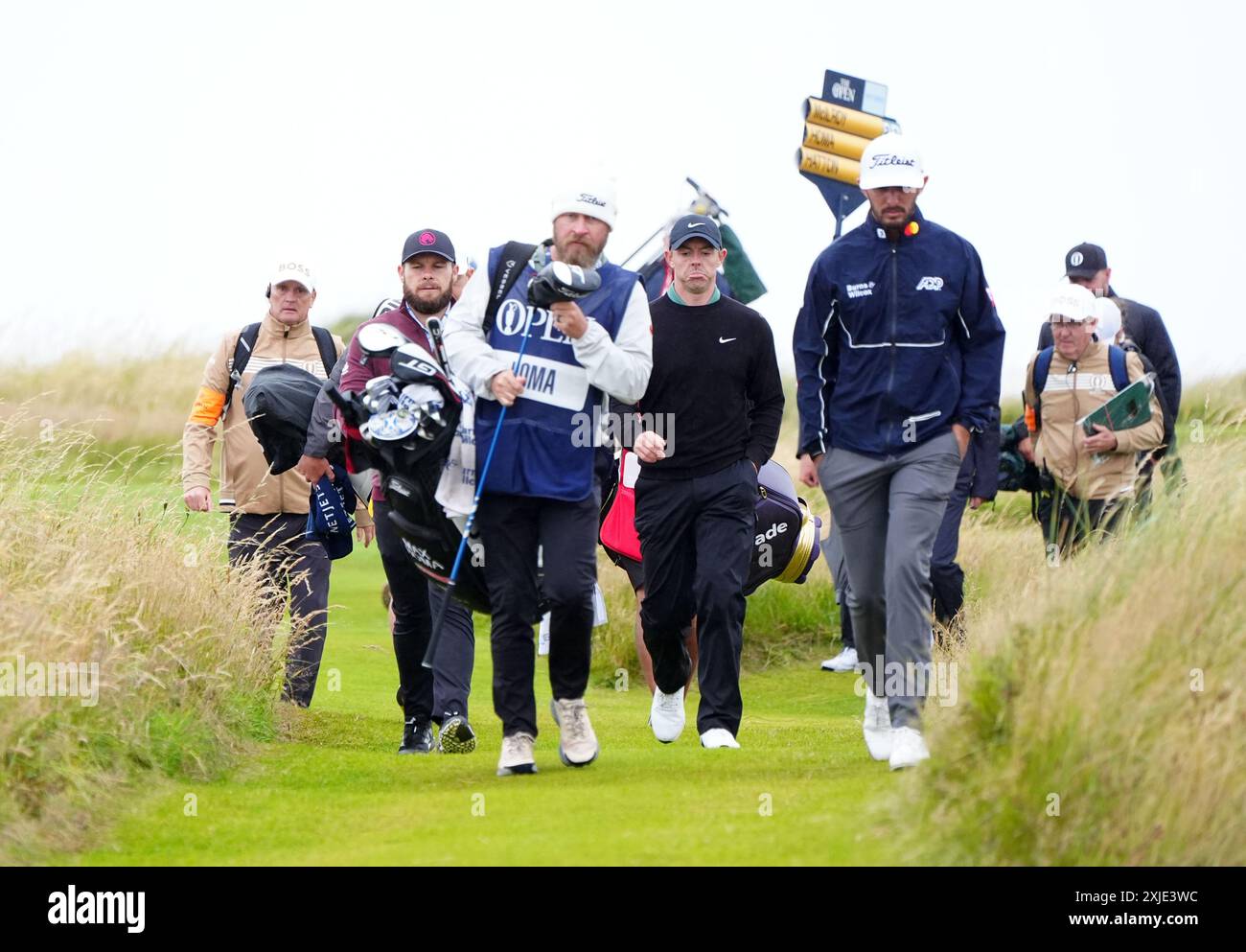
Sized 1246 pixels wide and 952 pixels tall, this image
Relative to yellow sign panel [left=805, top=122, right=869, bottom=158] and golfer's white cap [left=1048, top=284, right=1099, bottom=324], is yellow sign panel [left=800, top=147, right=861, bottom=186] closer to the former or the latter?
yellow sign panel [left=805, top=122, right=869, bottom=158]

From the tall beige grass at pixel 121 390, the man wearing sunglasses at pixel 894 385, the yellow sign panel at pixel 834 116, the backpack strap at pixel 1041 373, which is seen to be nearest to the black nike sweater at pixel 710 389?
the man wearing sunglasses at pixel 894 385

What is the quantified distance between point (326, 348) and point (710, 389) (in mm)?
2630

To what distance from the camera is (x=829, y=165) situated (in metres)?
15.9

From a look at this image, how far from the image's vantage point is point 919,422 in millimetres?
7863

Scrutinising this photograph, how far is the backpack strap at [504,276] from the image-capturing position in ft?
25.9

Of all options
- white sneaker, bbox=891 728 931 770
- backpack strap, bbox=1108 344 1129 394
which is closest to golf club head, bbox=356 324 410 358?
white sneaker, bbox=891 728 931 770

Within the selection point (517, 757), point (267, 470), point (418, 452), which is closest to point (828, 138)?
point (267, 470)

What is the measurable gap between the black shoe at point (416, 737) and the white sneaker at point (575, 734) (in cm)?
128

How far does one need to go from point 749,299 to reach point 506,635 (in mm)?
12923

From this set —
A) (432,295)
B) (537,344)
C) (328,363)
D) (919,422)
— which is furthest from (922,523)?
(328,363)

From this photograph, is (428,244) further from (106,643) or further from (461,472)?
(106,643)
